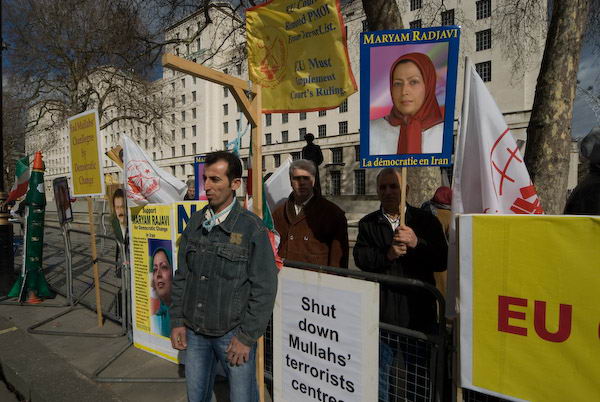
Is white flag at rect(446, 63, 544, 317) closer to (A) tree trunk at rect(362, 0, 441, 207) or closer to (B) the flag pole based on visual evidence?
(B) the flag pole

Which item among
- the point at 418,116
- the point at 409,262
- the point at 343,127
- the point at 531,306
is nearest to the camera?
the point at 531,306

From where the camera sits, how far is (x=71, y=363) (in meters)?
3.78

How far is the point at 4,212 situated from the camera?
20.2 feet

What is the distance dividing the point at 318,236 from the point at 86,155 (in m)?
3.02

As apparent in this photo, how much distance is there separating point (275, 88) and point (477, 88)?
1.38 m

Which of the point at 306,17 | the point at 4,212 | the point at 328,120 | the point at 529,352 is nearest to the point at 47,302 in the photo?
the point at 4,212

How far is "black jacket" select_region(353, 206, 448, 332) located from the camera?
2.38 meters

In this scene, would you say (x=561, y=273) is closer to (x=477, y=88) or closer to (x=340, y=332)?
(x=477, y=88)

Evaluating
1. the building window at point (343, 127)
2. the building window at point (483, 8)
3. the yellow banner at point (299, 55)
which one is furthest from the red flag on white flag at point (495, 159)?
the building window at point (343, 127)

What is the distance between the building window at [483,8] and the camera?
3212 cm

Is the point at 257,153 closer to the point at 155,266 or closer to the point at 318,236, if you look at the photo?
the point at 318,236

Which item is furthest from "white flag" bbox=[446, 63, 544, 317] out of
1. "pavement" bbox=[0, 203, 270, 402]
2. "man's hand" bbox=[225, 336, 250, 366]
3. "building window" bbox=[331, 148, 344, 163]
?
"building window" bbox=[331, 148, 344, 163]

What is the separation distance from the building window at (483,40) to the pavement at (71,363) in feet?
121

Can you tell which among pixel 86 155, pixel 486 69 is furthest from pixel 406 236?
pixel 486 69
